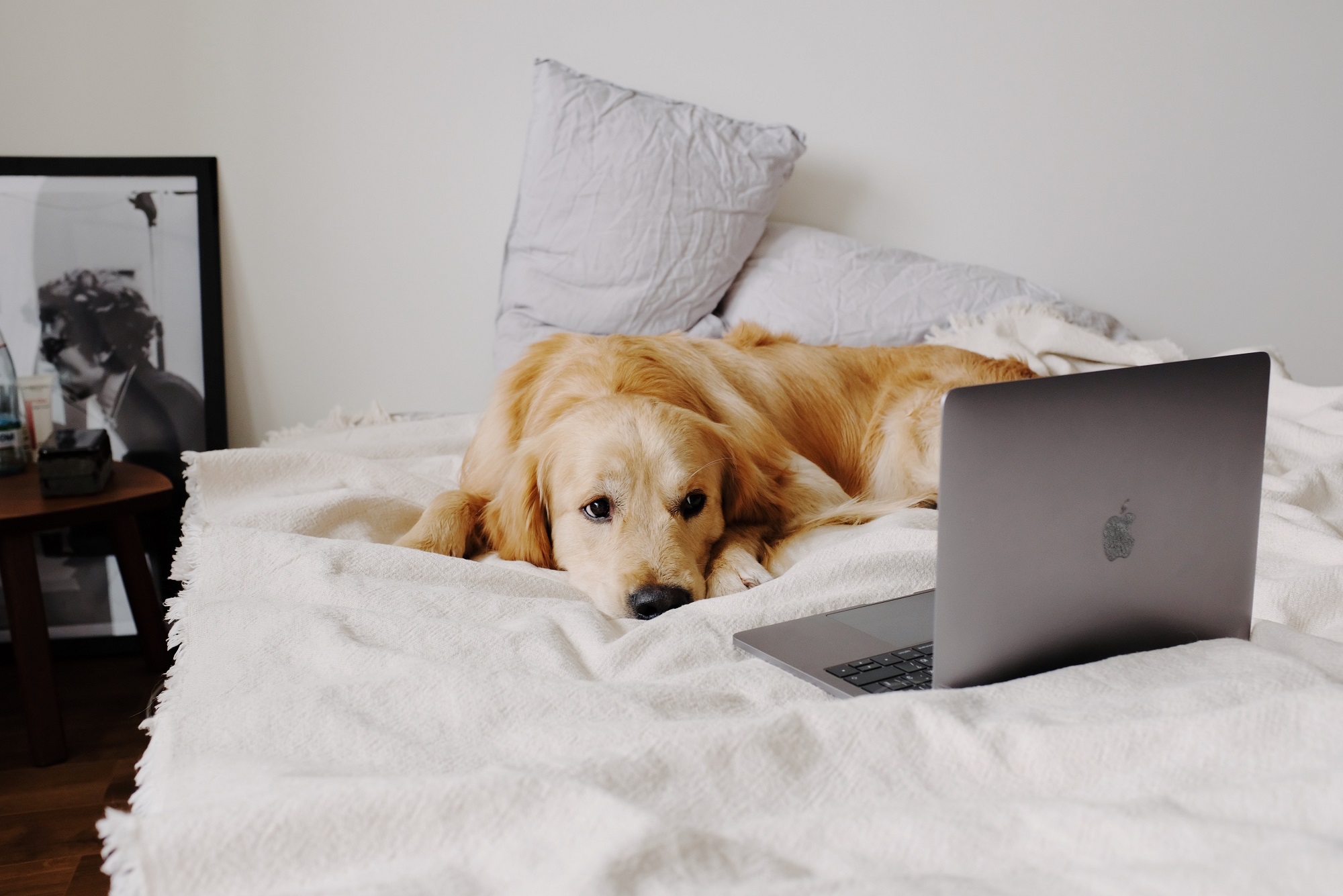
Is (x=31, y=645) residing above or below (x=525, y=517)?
below

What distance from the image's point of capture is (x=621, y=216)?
7.42 feet

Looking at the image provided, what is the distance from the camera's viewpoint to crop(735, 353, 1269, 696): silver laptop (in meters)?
0.81

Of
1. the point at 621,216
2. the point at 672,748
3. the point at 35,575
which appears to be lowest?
the point at 35,575

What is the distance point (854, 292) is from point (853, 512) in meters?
0.84

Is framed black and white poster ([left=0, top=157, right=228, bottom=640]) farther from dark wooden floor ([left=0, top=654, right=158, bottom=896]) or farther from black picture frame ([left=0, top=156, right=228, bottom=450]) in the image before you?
dark wooden floor ([left=0, top=654, right=158, bottom=896])

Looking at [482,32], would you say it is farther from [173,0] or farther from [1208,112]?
[1208,112]

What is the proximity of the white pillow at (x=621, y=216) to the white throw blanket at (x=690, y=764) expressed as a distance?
1206 mm

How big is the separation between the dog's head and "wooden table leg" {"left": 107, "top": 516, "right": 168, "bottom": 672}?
1.01 meters

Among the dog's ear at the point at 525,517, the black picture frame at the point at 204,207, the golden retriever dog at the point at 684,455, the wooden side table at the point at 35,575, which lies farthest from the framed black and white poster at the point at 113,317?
the dog's ear at the point at 525,517

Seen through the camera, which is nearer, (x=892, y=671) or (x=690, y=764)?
(x=690, y=764)

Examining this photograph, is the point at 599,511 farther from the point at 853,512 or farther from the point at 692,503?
the point at 853,512

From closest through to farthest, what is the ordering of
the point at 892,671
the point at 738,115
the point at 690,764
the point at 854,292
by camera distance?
the point at 690,764, the point at 892,671, the point at 854,292, the point at 738,115

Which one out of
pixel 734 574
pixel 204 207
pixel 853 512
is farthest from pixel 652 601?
pixel 204 207

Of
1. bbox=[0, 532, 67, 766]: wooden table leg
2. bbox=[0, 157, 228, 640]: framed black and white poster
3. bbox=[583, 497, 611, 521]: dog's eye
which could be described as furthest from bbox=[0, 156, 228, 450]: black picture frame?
bbox=[583, 497, 611, 521]: dog's eye
